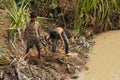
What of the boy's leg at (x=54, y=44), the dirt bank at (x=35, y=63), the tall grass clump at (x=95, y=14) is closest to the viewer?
the dirt bank at (x=35, y=63)

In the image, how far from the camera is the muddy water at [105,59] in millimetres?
7188

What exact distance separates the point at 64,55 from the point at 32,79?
1.01 m

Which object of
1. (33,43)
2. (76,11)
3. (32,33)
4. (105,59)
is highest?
(76,11)

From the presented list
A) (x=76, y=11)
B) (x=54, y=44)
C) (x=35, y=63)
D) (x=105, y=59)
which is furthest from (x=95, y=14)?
(x=35, y=63)

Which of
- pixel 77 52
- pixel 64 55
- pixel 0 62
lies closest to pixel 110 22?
pixel 77 52

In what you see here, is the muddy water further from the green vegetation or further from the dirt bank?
the green vegetation

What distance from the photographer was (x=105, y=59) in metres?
7.84

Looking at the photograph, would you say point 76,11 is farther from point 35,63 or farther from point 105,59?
point 35,63

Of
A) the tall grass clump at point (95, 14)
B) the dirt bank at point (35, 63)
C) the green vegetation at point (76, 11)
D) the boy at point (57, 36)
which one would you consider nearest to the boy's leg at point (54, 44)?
the boy at point (57, 36)

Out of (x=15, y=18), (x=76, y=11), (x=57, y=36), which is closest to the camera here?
(x=57, y=36)

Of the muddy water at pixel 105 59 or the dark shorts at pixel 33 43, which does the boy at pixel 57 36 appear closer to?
the dark shorts at pixel 33 43

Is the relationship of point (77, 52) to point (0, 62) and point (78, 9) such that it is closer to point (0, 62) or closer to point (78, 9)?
point (78, 9)

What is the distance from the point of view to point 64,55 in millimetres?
7324

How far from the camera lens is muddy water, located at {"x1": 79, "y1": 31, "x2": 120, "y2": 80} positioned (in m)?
7.19
